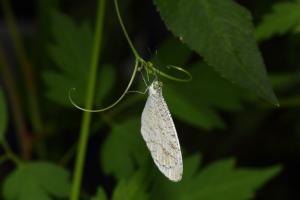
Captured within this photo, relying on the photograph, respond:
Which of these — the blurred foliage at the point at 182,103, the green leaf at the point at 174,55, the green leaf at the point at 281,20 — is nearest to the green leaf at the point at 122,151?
the blurred foliage at the point at 182,103

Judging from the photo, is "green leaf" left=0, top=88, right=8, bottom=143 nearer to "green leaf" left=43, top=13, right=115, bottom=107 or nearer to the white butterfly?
"green leaf" left=43, top=13, right=115, bottom=107

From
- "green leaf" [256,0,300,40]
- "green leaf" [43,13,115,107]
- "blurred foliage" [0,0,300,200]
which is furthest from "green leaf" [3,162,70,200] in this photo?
"green leaf" [256,0,300,40]

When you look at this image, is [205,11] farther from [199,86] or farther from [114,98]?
[114,98]

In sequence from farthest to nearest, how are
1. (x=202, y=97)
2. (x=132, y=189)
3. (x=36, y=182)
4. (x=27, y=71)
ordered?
(x=27, y=71), (x=202, y=97), (x=36, y=182), (x=132, y=189)

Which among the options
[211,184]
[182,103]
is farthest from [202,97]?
[211,184]

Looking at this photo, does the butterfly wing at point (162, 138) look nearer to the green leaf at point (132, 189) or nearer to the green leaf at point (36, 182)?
the green leaf at point (132, 189)

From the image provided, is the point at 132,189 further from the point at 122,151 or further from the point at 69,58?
the point at 69,58
